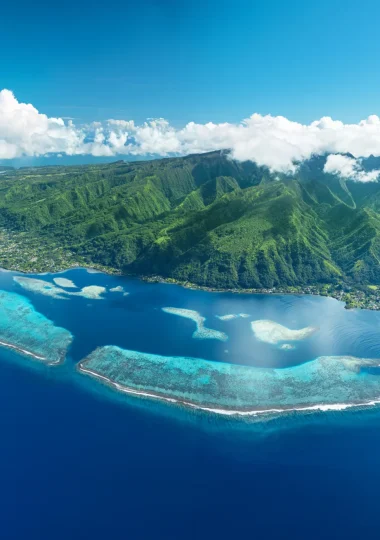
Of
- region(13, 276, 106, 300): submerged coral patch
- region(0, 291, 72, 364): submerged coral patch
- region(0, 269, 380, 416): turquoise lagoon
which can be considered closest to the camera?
region(0, 269, 380, 416): turquoise lagoon

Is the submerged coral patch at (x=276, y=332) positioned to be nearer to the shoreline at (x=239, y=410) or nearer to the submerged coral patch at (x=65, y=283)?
the shoreline at (x=239, y=410)

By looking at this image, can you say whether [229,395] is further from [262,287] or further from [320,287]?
[320,287]

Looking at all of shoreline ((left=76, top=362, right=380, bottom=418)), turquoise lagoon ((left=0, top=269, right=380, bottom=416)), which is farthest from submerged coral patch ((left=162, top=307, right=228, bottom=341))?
shoreline ((left=76, top=362, right=380, bottom=418))

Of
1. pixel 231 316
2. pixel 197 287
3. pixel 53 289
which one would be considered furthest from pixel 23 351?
Answer: pixel 197 287

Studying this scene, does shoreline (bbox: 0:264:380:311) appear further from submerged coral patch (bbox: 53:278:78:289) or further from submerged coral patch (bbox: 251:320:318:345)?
submerged coral patch (bbox: 251:320:318:345)

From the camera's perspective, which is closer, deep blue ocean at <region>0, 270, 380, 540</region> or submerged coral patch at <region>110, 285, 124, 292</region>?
deep blue ocean at <region>0, 270, 380, 540</region>

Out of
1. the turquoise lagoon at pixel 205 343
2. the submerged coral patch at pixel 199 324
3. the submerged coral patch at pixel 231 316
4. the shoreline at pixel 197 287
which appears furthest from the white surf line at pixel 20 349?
the shoreline at pixel 197 287
